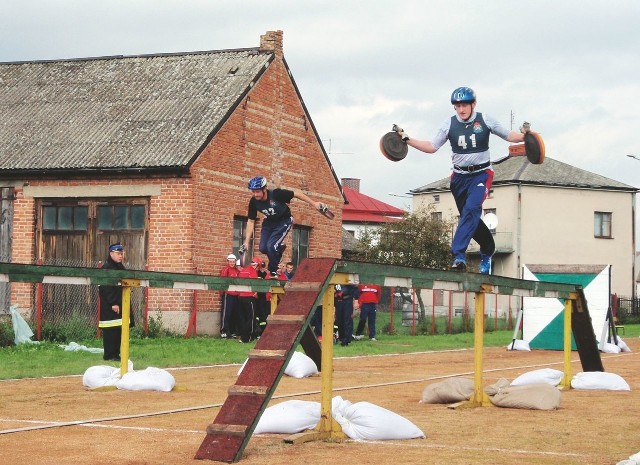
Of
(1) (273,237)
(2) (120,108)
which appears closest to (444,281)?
(1) (273,237)

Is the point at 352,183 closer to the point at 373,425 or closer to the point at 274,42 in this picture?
the point at 274,42

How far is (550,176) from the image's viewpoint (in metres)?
65.7

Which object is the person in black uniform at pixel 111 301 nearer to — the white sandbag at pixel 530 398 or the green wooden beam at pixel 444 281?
the green wooden beam at pixel 444 281

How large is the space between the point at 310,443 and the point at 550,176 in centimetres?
5795

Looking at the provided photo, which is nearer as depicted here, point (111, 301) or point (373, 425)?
point (373, 425)

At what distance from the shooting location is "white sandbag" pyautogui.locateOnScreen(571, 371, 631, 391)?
48.0 ft

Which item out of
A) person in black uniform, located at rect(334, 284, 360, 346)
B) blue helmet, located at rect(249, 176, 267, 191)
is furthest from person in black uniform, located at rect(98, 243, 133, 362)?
person in black uniform, located at rect(334, 284, 360, 346)

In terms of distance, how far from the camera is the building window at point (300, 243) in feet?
114

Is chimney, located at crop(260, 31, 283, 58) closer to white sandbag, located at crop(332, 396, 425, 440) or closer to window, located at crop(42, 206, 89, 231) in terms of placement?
window, located at crop(42, 206, 89, 231)

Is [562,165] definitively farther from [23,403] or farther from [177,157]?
[23,403]

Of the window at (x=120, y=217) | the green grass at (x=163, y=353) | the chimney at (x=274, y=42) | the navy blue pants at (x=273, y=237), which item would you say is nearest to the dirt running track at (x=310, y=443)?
the navy blue pants at (x=273, y=237)

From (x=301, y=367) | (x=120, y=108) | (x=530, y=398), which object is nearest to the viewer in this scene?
(x=530, y=398)

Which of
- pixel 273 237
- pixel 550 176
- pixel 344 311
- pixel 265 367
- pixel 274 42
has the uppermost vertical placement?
pixel 274 42

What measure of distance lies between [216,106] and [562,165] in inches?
1574
